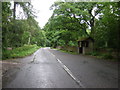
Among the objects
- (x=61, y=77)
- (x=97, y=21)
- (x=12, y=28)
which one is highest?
(x=97, y=21)

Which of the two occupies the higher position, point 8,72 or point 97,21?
point 97,21

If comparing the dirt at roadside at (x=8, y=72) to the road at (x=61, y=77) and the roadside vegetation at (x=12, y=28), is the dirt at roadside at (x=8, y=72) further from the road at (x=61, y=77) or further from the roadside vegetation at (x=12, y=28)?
the roadside vegetation at (x=12, y=28)

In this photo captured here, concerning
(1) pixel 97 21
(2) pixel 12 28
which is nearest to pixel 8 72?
(2) pixel 12 28

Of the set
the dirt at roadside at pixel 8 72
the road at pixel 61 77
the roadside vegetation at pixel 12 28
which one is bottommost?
the road at pixel 61 77

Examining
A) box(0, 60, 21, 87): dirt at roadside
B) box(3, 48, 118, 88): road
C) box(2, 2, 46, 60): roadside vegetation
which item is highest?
box(2, 2, 46, 60): roadside vegetation

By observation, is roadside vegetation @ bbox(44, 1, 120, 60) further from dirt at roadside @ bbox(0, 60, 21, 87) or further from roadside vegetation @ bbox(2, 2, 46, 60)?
dirt at roadside @ bbox(0, 60, 21, 87)

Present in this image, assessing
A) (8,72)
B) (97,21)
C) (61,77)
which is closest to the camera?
(61,77)

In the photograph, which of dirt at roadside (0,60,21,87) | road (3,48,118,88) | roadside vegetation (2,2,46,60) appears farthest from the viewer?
roadside vegetation (2,2,46,60)

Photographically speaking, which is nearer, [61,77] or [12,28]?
[61,77]

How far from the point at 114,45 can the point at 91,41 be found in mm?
9374

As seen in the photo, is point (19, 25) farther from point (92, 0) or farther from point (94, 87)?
point (94, 87)

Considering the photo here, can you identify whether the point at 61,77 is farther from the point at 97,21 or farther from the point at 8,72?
the point at 97,21

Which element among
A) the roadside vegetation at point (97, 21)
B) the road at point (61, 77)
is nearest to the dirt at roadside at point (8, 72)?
the road at point (61, 77)

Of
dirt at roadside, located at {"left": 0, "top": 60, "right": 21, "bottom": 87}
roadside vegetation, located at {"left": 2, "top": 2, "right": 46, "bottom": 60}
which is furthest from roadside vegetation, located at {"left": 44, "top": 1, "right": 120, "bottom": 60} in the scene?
dirt at roadside, located at {"left": 0, "top": 60, "right": 21, "bottom": 87}
